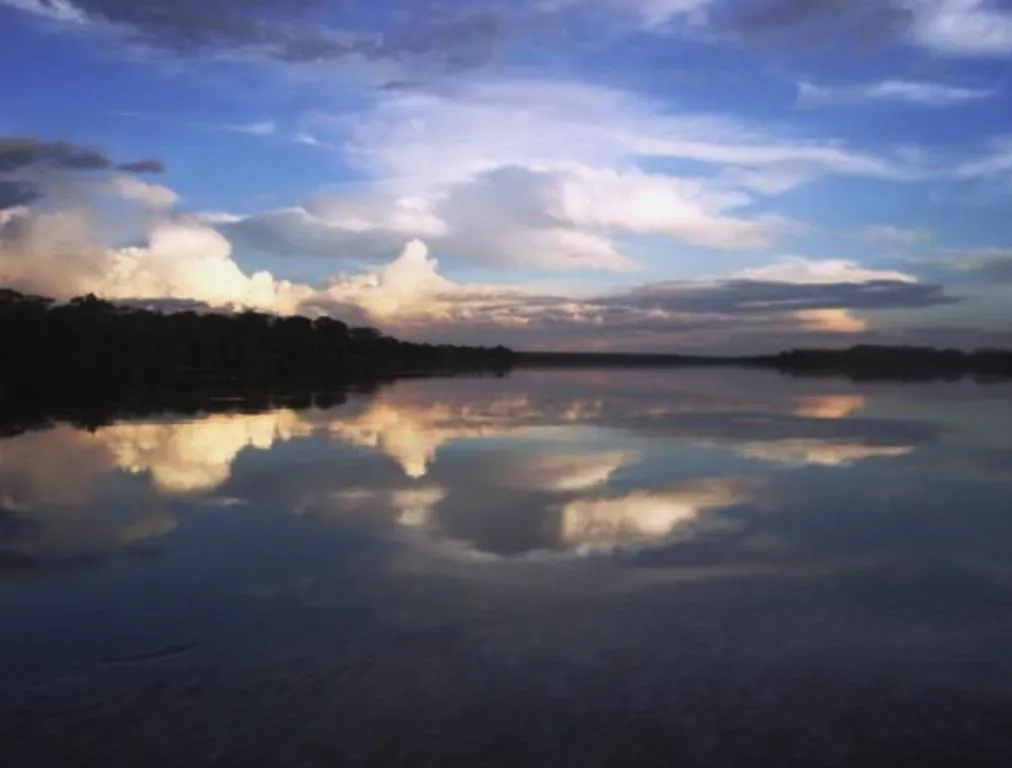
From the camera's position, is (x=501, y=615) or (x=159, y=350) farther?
(x=159, y=350)

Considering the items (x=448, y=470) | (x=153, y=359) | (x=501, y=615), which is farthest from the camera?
(x=153, y=359)

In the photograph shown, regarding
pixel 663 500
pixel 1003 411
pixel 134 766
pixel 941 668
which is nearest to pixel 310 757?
pixel 134 766

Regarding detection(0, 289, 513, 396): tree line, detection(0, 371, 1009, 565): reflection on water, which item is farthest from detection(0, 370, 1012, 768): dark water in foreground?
detection(0, 289, 513, 396): tree line

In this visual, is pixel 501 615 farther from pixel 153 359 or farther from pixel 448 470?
pixel 153 359

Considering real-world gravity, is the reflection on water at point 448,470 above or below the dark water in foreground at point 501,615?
above

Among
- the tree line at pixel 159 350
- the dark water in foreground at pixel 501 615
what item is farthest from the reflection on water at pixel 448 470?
the tree line at pixel 159 350

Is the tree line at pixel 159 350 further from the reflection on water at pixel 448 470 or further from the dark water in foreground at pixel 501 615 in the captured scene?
the dark water in foreground at pixel 501 615

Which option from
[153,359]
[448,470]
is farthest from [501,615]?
[153,359]

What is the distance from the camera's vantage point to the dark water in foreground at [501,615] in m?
5.78

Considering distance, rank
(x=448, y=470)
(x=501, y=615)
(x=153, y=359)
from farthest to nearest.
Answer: (x=153, y=359)
(x=448, y=470)
(x=501, y=615)

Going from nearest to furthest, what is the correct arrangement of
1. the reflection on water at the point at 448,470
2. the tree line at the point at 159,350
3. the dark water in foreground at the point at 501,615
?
1. the dark water in foreground at the point at 501,615
2. the reflection on water at the point at 448,470
3. the tree line at the point at 159,350

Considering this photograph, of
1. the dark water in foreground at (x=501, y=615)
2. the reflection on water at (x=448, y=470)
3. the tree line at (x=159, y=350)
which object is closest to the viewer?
the dark water in foreground at (x=501, y=615)

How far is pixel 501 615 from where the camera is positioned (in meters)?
8.30

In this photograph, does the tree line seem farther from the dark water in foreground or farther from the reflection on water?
the dark water in foreground
